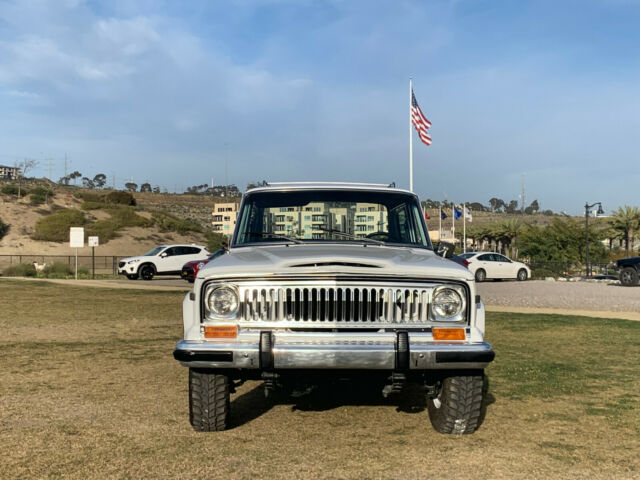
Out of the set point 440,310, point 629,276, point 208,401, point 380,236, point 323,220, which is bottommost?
point 629,276

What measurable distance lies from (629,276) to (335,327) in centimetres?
2523

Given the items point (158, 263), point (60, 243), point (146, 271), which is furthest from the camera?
point (60, 243)

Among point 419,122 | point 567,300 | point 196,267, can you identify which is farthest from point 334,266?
point 419,122

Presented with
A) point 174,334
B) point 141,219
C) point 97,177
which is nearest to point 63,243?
point 141,219

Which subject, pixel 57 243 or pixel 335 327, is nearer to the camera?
pixel 335 327

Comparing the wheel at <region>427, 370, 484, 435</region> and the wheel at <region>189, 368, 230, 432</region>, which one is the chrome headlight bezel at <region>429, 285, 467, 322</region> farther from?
the wheel at <region>189, 368, 230, 432</region>

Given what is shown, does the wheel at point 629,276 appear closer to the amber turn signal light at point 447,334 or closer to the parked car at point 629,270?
the parked car at point 629,270

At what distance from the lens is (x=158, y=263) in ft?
107

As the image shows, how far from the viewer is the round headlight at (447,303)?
15.3 feet

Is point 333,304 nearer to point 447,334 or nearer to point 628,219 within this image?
point 447,334

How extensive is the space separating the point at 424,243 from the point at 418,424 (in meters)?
1.57

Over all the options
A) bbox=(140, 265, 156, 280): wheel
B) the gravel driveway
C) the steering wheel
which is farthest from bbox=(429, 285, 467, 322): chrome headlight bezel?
bbox=(140, 265, 156, 280): wheel

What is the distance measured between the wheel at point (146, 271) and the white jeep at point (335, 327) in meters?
28.3

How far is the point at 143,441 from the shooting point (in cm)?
500
